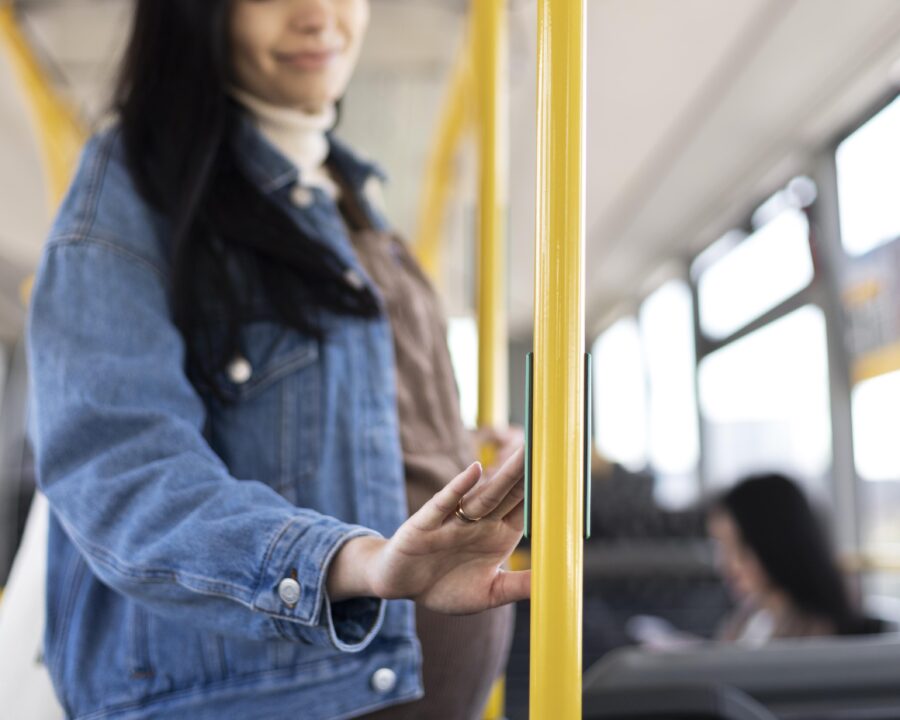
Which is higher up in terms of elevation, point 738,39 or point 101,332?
point 738,39

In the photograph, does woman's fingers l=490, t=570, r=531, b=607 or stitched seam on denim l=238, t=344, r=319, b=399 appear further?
stitched seam on denim l=238, t=344, r=319, b=399

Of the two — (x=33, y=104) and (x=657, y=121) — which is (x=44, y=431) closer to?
(x=33, y=104)

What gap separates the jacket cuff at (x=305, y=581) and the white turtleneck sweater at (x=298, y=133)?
0.34m

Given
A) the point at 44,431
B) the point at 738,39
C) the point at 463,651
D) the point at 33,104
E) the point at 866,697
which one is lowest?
the point at 866,697

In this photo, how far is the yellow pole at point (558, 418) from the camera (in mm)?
507

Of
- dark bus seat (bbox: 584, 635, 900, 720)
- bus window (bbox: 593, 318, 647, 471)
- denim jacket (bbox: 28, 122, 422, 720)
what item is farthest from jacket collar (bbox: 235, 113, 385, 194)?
bus window (bbox: 593, 318, 647, 471)

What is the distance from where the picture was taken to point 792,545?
2455mm

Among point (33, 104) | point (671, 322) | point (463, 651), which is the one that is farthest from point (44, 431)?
point (671, 322)

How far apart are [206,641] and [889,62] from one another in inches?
122

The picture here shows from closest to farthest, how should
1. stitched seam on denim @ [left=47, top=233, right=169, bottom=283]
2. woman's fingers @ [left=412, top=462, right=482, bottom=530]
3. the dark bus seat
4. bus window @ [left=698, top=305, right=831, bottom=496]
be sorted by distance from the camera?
woman's fingers @ [left=412, top=462, right=482, bottom=530], stitched seam on denim @ [left=47, top=233, right=169, bottom=283], the dark bus seat, bus window @ [left=698, top=305, right=831, bottom=496]

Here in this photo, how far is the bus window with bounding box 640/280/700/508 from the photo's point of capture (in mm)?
7391

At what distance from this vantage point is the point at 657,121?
187 inches

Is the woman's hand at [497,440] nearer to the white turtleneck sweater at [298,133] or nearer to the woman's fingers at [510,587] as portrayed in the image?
the white turtleneck sweater at [298,133]

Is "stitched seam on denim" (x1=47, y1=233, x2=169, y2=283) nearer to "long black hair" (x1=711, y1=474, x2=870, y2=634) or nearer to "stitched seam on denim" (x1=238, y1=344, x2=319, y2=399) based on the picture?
"stitched seam on denim" (x1=238, y1=344, x2=319, y2=399)
